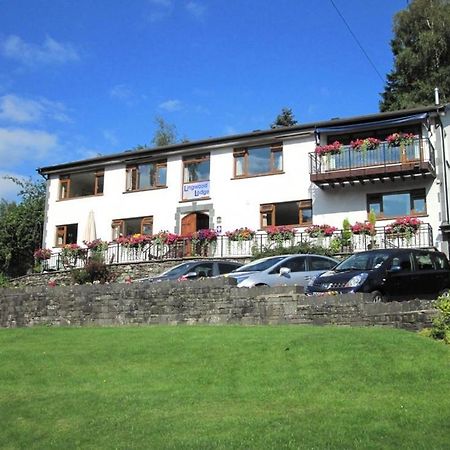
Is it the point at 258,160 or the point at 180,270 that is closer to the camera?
the point at 180,270

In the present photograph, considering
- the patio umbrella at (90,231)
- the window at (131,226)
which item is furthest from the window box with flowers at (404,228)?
the patio umbrella at (90,231)

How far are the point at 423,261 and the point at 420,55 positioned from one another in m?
28.7

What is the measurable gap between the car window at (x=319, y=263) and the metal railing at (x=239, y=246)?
6.19 m

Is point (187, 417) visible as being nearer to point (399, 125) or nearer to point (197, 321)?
point (197, 321)

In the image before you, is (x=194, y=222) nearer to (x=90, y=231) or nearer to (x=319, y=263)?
(x=90, y=231)

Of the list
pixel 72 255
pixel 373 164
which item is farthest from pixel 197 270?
pixel 72 255

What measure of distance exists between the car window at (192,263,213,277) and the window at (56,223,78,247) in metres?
15.7

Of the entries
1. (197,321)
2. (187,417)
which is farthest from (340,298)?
(187,417)

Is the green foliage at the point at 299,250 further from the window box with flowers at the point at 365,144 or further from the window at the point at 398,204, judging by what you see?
the window box with flowers at the point at 365,144

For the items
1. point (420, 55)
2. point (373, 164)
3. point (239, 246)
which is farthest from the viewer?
point (420, 55)

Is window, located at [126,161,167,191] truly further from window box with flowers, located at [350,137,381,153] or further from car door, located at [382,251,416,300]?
car door, located at [382,251,416,300]

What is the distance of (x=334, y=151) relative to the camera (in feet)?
85.9

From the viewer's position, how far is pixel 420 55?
40531mm

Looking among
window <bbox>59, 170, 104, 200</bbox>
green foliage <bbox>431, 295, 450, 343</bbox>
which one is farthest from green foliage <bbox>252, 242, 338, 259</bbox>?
window <bbox>59, 170, 104, 200</bbox>
